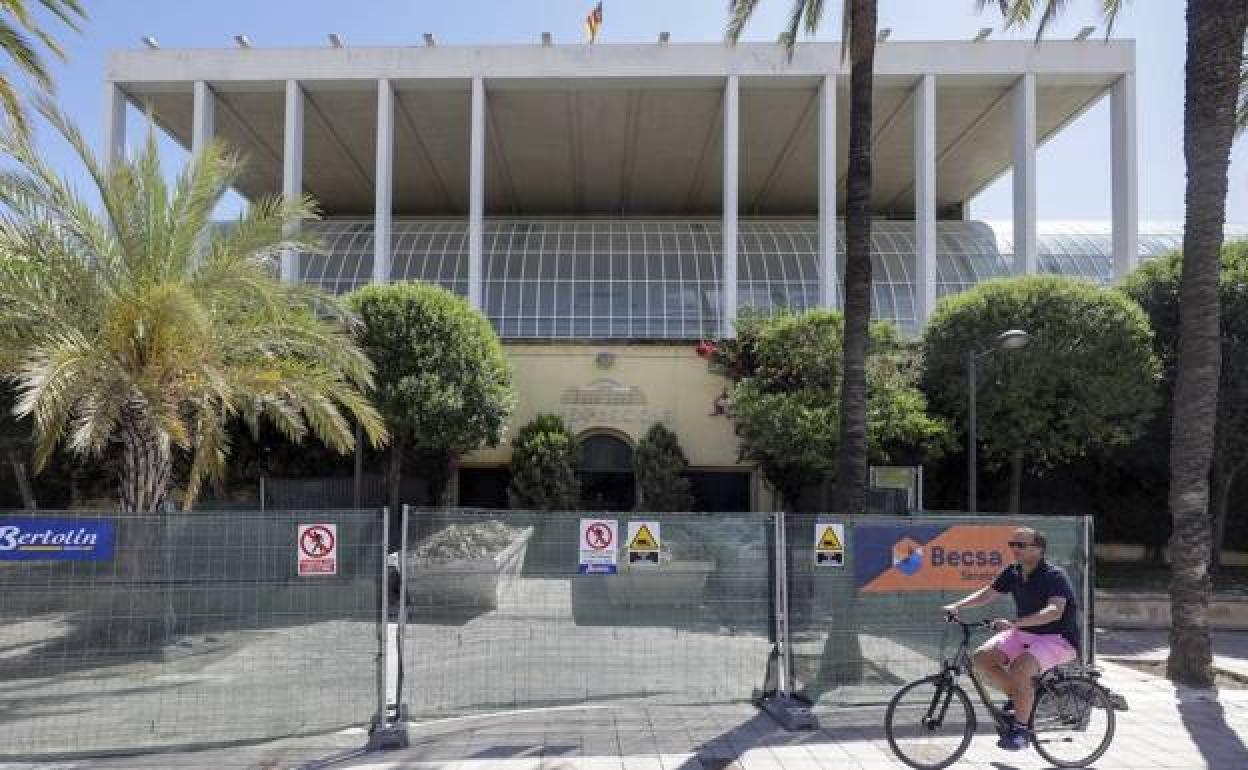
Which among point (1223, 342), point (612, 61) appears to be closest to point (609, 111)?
point (612, 61)

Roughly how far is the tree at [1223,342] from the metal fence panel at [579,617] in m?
13.9

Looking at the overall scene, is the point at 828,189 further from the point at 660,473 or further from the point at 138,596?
the point at 138,596

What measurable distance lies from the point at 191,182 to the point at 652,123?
21.1 metres

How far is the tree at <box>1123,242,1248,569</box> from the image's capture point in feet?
62.3

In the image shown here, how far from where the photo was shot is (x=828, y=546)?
27.8ft

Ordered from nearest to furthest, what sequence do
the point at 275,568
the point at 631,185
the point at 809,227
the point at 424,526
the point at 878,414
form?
the point at 275,568
the point at 424,526
the point at 878,414
the point at 809,227
the point at 631,185

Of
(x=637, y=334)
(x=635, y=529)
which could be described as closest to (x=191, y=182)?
(x=635, y=529)

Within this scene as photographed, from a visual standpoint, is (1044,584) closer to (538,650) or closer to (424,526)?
(538,650)

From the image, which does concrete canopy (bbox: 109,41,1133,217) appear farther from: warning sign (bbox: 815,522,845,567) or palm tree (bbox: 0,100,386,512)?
warning sign (bbox: 815,522,845,567)

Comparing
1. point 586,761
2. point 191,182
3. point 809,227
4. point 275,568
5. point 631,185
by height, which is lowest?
point 586,761

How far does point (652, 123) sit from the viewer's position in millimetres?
31406

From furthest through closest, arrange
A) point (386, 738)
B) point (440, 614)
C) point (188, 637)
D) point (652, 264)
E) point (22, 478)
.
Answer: point (652, 264)
point (22, 478)
point (440, 614)
point (188, 637)
point (386, 738)

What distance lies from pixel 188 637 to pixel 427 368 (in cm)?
1171

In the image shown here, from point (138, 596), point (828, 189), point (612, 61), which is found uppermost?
point (612, 61)
